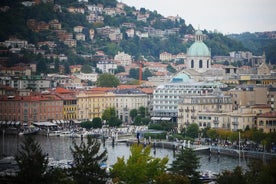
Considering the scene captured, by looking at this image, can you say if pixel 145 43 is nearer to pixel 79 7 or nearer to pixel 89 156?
pixel 79 7

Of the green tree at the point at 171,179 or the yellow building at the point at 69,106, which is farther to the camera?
the yellow building at the point at 69,106

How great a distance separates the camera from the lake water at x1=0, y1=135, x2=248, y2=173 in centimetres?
2876

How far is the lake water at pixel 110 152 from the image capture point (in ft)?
94.4

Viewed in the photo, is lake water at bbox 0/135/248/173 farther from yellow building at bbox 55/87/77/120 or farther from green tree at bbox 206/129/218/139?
yellow building at bbox 55/87/77/120


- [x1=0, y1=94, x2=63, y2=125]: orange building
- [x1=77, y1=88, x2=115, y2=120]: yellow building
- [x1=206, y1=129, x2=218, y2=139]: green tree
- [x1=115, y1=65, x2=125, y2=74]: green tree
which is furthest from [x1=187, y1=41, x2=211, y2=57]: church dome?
[x1=206, y1=129, x2=218, y2=139]: green tree

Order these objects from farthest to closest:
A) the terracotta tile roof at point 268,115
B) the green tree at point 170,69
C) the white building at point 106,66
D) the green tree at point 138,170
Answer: the green tree at point 170,69, the white building at point 106,66, the terracotta tile roof at point 268,115, the green tree at point 138,170

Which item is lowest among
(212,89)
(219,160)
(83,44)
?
(219,160)

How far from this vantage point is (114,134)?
38188mm

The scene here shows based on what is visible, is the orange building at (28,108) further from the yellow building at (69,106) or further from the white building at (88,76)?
the white building at (88,76)

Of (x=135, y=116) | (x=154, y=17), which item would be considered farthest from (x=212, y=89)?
(x=154, y=17)

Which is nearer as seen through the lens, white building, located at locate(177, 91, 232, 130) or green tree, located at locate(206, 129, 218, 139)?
green tree, located at locate(206, 129, 218, 139)

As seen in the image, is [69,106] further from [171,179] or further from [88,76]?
[171,179]

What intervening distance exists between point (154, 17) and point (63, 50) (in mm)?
21225

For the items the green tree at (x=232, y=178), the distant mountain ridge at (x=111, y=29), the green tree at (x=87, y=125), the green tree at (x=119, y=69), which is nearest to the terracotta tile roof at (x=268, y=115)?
the green tree at (x=87, y=125)
